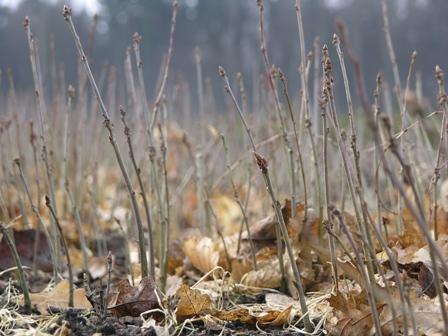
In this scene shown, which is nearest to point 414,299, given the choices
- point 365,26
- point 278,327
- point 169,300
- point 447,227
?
point 278,327

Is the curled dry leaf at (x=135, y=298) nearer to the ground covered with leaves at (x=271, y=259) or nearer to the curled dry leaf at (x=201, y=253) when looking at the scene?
the ground covered with leaves at (x=271, y=259)

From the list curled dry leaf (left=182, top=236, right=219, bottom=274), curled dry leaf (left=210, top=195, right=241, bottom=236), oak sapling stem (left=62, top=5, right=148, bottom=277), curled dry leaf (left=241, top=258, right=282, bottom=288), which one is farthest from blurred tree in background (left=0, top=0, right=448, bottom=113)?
oak sapling stem (left=62, top=5, right=148, bottom=277)

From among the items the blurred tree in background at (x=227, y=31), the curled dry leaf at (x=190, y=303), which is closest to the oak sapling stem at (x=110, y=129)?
the curled dry leaf at (x=190, y=303)

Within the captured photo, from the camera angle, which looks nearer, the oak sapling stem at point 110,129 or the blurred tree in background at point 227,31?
Answer: the oak sapling stem at point 110,129

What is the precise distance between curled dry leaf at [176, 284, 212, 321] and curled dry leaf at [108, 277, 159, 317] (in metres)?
0.07

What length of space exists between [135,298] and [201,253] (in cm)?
41

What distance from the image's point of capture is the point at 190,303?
122 cm

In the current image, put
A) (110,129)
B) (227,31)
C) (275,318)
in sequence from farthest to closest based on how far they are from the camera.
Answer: (227,31)
(275,318)
(110,129)

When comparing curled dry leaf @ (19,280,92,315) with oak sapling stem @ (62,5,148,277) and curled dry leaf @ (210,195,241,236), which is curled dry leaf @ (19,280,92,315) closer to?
oak sapling stem @ (62,5,148,277)

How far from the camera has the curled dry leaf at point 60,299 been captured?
4.37 ft

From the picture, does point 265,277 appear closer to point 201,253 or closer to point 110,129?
point 201,253

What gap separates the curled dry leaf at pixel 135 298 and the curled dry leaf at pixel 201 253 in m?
0.36

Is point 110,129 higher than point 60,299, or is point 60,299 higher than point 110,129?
point 110,129

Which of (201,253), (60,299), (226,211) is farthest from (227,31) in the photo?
(60,299)
